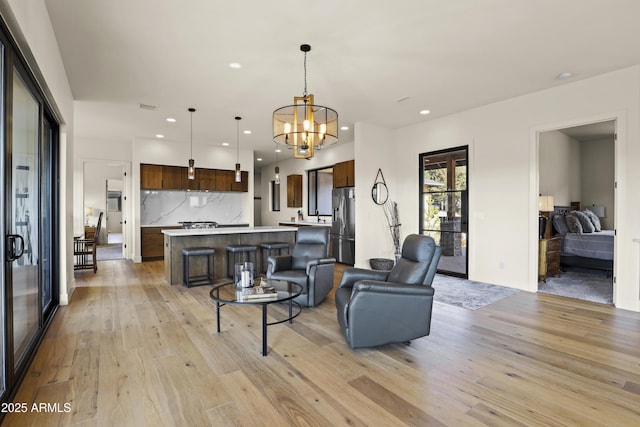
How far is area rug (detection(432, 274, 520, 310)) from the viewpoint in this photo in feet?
13.8

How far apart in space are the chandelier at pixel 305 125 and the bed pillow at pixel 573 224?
208 inches

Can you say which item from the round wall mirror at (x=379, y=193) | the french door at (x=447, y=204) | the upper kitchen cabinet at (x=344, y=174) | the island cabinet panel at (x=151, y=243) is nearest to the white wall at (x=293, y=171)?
the upper kitchen cabinet at (x=344, y=174)

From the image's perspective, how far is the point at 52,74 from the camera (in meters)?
3.16

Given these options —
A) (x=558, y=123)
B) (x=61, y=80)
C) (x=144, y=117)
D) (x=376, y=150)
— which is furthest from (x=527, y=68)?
(x=144, y=117)

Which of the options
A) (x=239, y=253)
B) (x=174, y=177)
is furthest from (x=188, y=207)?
(x=239, y=253)

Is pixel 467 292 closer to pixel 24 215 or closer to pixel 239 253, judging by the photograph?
pixel 239 253

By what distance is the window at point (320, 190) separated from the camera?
28.5 feet

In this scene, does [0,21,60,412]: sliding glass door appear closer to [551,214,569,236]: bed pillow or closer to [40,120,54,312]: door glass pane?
[40,120,54,312]: door glass pane

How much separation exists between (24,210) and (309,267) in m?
2.69

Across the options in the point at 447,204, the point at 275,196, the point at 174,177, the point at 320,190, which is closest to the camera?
the point at 447,204

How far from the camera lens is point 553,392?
7.08 ft

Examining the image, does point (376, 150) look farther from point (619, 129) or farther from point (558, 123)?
point (619, 129)

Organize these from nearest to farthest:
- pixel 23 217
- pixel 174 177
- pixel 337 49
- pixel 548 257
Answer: pixel 23 217
pixel 337 49
pixel 548 257
pixel 174 177

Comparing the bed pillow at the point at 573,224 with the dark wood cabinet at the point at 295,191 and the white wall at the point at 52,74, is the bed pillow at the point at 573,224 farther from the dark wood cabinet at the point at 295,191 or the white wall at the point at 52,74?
Result: the white wall at the point at 52,74
